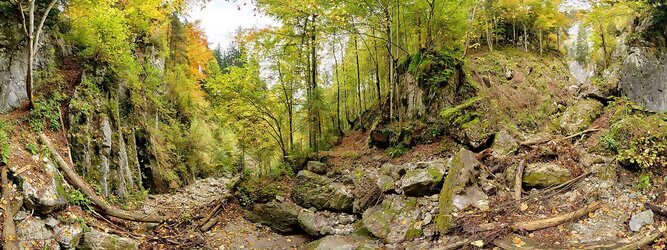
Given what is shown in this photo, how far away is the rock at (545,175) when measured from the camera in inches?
306

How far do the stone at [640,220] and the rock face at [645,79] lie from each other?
4.13m

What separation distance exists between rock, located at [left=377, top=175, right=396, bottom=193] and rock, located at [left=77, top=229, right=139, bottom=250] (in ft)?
20.4

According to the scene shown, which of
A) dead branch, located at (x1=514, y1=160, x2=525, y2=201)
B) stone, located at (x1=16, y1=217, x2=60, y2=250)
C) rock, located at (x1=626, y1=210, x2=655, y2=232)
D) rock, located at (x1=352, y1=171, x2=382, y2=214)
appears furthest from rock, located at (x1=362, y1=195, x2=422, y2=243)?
stone, located at (x1=16, y1=217, x2=60, y2=250)

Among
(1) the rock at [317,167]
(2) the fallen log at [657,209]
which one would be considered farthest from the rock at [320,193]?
(2) the fallen log at [657,209]

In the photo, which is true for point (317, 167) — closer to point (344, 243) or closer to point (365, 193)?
point (365, 193)

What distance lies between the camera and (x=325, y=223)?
10.3 metres

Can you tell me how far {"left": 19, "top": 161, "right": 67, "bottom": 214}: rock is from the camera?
23.9 ft

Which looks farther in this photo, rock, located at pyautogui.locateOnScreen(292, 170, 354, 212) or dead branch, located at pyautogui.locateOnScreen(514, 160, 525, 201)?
rock, located at pyautogui.locateOnScreen(292, 170, 354, 212)

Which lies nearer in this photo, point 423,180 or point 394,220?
point 394,220

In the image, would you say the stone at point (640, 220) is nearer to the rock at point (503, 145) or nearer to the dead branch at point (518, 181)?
the dead branch at point (518, 181)

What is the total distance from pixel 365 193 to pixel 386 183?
744 millimetres

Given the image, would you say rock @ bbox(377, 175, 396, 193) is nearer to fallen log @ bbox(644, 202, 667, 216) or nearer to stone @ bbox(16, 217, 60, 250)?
fallen log @ bbox(644, 202, 667, 216)

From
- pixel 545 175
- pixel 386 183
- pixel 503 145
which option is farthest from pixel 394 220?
pixel 503 145

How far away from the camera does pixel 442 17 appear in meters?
13.9
